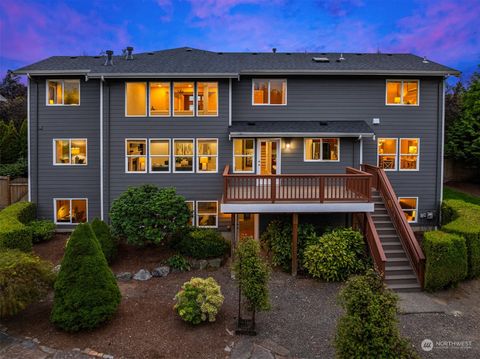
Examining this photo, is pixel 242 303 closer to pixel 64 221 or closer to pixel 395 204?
pixel 395 204

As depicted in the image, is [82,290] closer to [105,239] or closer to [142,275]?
[142,275]

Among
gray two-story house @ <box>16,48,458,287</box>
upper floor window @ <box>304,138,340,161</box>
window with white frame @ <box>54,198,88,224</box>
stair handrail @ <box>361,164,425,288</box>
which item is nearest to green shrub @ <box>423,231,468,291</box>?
stair handrail @ <box>361,164,425,288</box>

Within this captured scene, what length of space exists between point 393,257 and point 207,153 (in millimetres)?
8065

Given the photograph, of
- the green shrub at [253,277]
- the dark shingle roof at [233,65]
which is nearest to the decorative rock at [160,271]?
the green shrub at [253,277]

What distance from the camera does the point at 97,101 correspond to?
1376 centimetres

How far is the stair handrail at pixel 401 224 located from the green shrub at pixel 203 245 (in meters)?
5.91

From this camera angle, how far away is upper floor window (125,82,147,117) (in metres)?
13.4

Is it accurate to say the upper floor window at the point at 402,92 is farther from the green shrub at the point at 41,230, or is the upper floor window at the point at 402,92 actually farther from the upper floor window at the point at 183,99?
the green shrub at the point at 41,230

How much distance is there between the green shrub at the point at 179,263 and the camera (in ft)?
34.3

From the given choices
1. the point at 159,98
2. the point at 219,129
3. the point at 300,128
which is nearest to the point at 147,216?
the point at 219,129

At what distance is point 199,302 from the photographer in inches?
282

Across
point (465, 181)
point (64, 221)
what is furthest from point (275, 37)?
point (64, 221)

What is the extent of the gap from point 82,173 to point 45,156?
1726 millimetres

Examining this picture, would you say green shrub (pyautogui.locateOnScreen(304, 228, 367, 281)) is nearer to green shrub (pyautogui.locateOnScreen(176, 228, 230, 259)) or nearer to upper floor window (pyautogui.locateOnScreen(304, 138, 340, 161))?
green shrub (pyautogui.locateOnScreen(176, 228, 230, 259))
